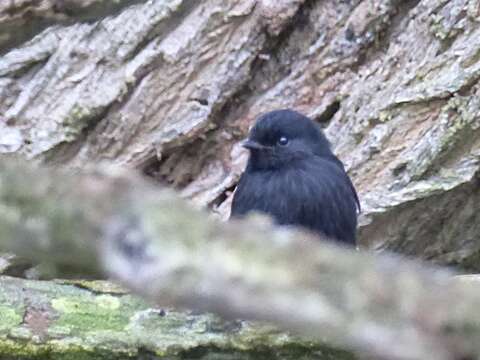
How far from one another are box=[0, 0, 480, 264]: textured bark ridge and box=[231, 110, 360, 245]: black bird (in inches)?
13.3

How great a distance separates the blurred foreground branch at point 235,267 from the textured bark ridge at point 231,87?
3.18 meters

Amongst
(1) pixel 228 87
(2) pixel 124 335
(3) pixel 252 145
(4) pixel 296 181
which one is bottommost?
(2) pixel 124 335

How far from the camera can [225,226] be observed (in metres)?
1.03

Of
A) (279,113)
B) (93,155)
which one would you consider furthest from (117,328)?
(93,155)

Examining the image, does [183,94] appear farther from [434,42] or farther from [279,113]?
[434,42]

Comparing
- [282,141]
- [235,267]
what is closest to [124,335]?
[282,141]

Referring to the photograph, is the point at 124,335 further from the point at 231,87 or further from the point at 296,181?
the point at 231,87

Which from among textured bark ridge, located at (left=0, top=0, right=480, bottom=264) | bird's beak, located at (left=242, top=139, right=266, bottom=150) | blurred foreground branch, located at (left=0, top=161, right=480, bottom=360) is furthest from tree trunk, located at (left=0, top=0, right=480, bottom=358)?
blurred foreground branch, located at (left=0, top=161, right=480, bottom=360)

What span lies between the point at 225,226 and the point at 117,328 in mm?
1944

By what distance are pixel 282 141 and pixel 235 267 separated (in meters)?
3.07

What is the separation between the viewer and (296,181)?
3.88m

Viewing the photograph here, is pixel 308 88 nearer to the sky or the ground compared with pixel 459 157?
nearer to the sky

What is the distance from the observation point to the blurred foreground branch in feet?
3.20

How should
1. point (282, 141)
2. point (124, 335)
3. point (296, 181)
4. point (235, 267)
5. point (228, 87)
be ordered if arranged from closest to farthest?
point (235, 267)
point (124, 335)
point (296, 181)
point (282, 141)
point (228, 87)
